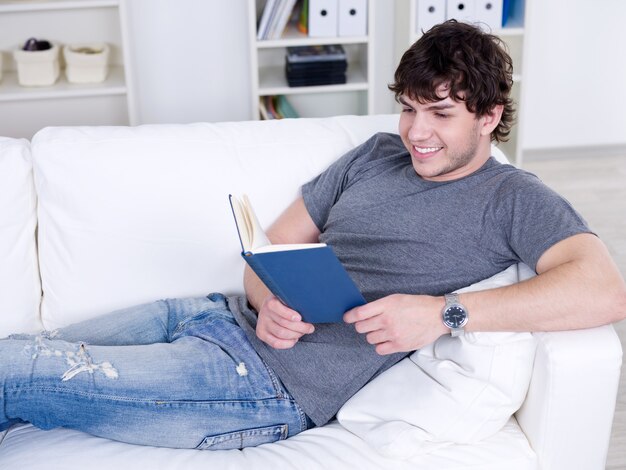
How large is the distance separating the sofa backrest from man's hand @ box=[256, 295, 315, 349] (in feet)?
1.17

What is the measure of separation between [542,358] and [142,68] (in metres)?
2.33

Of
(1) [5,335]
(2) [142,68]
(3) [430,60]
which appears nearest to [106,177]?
Result: (1) [5,335]

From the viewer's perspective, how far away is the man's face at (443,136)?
5.83 ft

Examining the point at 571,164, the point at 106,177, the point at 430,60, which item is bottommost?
the point at 571,164

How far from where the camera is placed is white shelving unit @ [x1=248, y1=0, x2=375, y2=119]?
3.12 m

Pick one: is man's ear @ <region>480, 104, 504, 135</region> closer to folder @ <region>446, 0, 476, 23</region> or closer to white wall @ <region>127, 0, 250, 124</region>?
folder @ <region>446, 0, 476, 23</region>

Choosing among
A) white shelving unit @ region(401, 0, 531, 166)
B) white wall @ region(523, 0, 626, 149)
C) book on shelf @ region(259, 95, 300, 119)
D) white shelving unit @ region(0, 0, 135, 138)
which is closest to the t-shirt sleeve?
white shelving unit @ region(401, 0, 531, 166)

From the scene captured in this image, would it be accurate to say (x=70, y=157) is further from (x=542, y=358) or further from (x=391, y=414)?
(x=542, y=358)

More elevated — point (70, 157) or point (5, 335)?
point (70, 157)

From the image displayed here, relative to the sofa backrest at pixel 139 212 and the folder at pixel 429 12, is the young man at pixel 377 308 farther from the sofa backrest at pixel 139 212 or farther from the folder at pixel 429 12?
the folder at pixel 429 12

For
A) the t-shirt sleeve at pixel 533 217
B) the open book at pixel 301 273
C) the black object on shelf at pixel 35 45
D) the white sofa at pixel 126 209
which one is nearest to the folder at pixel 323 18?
the black object on shelf at pixel 35 45

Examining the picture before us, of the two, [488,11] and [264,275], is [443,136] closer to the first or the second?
[264,275]

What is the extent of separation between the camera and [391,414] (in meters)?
1.62

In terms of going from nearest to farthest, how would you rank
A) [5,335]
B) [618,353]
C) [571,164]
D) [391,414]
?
[618,353], [391,414], [5,335], [571,164]
